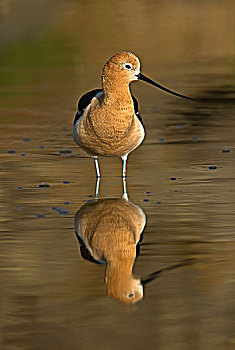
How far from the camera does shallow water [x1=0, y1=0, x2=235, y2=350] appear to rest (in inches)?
211

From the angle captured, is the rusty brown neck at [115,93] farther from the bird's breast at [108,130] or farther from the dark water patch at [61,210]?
the dark water patch at [61,210]

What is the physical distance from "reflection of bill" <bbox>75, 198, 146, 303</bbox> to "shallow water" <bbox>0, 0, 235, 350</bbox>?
0.28 feet

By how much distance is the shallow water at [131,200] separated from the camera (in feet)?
17.6

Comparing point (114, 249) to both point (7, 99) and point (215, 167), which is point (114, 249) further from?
point (7, 99)

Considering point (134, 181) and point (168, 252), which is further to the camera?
point (134, 181)

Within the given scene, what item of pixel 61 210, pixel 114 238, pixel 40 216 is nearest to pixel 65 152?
pixel 61 210

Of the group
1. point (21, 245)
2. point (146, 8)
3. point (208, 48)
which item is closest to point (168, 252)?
point (21, 245)

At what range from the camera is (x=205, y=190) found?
8.73m

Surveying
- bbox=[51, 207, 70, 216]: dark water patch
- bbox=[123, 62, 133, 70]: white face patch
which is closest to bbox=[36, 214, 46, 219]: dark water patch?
bbox=[51, 207, 70, 216]: dark water patch

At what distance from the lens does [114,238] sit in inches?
281

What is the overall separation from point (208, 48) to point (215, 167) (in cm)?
1257

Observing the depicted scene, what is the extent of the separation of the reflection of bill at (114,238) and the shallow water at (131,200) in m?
0.08

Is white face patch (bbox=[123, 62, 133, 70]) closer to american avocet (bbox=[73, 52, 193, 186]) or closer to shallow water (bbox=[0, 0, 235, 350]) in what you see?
american avocet (bbox=[73, 52, 193, 186])

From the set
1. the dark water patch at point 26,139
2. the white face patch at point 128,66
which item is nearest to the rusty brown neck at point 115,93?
the white face patch at point 128,66
